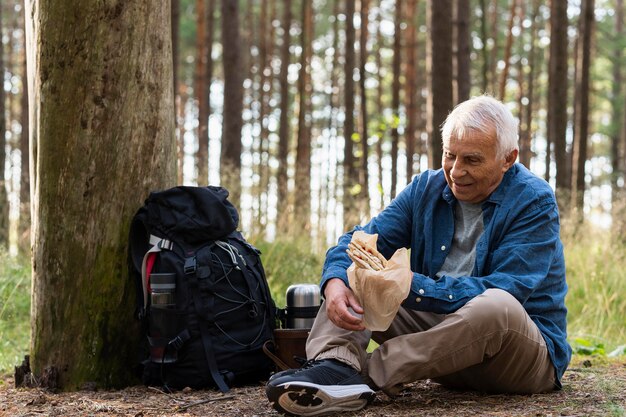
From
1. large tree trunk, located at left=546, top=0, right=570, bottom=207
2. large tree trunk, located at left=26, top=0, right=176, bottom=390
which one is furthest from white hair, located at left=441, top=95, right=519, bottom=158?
large tree trunk, located at left=546, top=0, right=570, bottom=207

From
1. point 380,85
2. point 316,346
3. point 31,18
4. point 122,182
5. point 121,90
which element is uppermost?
point 380,85

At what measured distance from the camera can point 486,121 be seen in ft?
10.3

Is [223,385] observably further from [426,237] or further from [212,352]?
[426,237]

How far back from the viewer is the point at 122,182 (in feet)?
12.5

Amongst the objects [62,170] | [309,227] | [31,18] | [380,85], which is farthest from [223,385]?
[380,85]

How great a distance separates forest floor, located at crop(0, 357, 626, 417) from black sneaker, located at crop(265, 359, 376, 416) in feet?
0.27

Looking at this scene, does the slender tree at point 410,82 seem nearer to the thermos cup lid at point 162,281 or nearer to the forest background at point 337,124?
the forest background at point 337,124

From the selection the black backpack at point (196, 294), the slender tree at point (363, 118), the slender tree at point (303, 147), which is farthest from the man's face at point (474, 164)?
the slender tree at point (363, 118)

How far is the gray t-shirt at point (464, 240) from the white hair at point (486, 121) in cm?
29

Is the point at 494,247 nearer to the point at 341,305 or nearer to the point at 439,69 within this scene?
the point at 341,305

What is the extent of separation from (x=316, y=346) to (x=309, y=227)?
584cm

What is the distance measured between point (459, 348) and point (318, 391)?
57 centimetres

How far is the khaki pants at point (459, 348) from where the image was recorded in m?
2.92

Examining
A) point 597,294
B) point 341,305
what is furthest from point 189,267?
point 597,294
